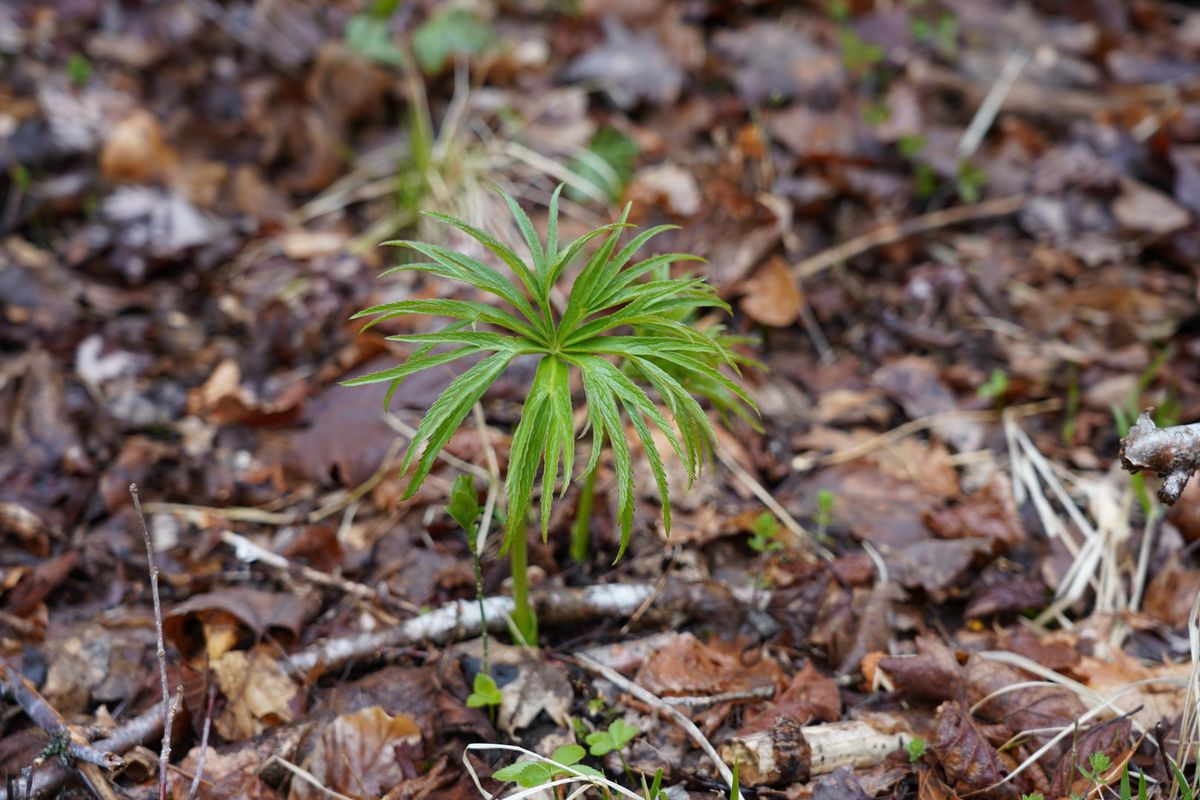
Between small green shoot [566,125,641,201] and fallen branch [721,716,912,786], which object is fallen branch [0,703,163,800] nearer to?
fallen branch [721,716,912,786]

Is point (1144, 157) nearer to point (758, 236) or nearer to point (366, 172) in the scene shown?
point (758, 236)

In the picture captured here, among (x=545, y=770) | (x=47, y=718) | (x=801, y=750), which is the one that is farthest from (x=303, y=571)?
(x=801, y=750)

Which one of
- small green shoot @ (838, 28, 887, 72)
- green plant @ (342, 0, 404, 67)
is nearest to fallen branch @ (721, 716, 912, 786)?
small green shoot @ (838, 28, 887, 72)

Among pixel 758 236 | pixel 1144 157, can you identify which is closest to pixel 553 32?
pixel 758 236

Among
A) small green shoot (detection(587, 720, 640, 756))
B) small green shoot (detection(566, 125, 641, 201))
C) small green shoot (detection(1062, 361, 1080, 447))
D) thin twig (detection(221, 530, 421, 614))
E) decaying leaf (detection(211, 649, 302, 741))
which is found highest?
small green shoot (detection(566, 125, 641, 201))

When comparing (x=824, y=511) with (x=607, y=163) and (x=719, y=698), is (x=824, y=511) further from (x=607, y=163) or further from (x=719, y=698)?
(x=607, y=163)
